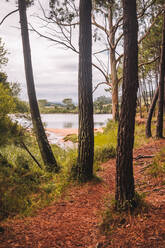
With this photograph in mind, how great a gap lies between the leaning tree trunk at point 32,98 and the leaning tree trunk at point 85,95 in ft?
6.45

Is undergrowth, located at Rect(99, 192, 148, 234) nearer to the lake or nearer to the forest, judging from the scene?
the forest

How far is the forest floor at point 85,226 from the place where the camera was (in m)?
2.49

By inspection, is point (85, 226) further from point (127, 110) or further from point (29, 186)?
point (29, 186)

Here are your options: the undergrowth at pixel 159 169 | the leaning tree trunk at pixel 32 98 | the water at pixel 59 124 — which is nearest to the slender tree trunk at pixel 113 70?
the water at pixel 59 124

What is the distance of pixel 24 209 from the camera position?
396cm

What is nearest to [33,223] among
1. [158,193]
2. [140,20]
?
[158,193]

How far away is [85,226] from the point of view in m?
3.10

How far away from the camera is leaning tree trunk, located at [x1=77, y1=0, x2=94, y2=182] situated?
4848 mm

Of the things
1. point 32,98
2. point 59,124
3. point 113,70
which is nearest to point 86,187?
point 32,98

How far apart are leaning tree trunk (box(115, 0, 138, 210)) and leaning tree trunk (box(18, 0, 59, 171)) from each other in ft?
12.8

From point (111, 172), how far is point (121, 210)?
2651 millimetres

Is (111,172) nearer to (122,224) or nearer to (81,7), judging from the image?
(122,224)

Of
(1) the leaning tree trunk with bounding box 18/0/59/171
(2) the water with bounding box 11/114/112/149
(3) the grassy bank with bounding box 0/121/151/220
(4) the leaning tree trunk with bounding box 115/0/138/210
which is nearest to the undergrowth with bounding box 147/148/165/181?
(4) the leaning tree trunk with bounding box 115/0/138/210

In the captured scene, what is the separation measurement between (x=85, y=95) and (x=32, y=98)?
2.50 metres
